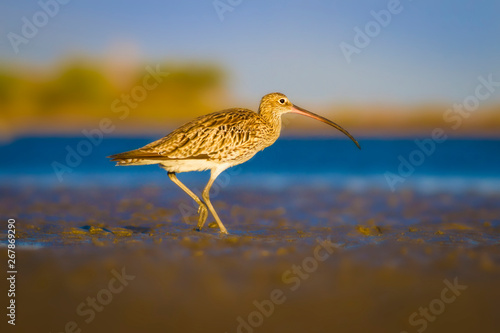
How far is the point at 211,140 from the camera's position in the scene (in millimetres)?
9945

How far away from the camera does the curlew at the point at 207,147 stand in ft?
31.8

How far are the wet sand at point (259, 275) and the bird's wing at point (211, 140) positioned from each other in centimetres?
118

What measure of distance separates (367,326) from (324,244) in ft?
8.83

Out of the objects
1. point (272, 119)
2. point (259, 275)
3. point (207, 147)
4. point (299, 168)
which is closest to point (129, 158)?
point (207, 147)

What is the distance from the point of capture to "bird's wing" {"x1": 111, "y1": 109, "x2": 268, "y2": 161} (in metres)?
9.77

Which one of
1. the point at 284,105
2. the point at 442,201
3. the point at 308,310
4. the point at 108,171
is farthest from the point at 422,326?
the point at 108,171

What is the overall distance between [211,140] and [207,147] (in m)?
0.14

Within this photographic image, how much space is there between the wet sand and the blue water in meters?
6.22

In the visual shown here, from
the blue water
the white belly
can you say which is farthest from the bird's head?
the blue water

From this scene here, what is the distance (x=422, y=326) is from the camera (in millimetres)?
5164

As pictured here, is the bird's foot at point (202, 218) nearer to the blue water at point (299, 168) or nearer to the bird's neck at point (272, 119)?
the bird's neck at point (272, 119)

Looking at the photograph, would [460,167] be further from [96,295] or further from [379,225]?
[96,295]

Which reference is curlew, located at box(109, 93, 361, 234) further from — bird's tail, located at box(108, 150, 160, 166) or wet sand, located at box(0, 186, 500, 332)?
wet sand, located at box(0, 186, 500, 332)

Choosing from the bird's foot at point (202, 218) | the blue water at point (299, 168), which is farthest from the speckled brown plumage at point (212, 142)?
the blue water at point (299, 168)
